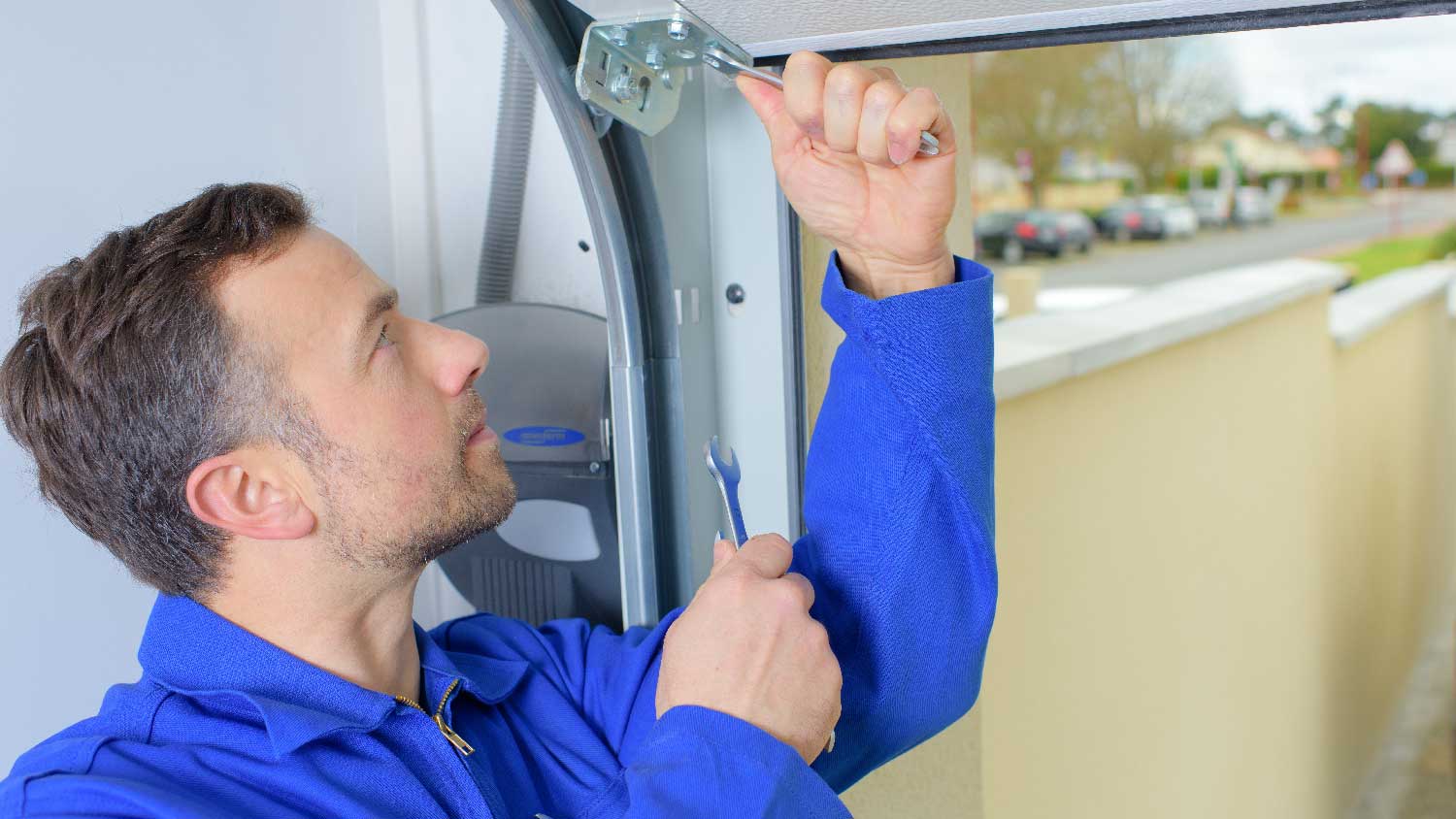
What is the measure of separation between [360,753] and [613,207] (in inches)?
18.1

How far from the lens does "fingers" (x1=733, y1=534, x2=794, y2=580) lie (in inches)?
31.6

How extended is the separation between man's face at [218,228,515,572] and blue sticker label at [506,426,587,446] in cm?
22

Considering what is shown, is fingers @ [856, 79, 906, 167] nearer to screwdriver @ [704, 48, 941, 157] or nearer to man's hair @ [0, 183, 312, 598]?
screwdriver @ [704, 48, 941, 157]

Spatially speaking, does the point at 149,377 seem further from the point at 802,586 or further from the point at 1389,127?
the point at 1389,127

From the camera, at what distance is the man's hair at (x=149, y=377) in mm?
797

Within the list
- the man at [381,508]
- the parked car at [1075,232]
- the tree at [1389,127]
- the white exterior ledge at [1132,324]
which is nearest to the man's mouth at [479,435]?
the man at [381,508]

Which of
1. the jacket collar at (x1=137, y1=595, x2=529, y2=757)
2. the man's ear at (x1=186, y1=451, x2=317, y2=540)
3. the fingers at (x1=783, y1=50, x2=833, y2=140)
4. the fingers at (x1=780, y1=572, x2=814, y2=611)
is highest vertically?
the fingers at (x1=783, y1=50, x2=833, y2=140)

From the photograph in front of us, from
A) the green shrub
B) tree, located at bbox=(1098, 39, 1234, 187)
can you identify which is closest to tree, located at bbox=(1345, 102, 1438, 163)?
tree, located at bbox=(1098, 39, 1234, 187)

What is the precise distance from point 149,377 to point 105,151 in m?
0.33

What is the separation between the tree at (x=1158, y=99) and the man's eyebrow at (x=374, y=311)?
39.6ft

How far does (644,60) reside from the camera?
860mm

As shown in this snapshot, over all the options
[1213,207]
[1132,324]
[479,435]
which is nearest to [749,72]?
[479,435]

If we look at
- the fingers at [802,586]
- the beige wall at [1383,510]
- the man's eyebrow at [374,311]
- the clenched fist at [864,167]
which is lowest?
the beige wall at [1383,510]

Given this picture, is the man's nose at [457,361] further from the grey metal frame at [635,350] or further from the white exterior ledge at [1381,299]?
the white exterior ledge at [1381,299]
